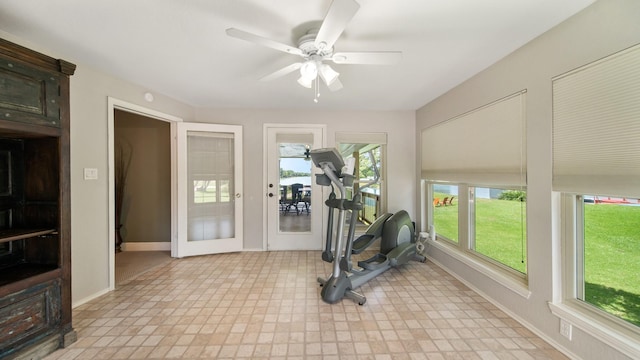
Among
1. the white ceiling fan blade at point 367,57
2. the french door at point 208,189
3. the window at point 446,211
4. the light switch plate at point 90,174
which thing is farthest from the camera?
the french door at point 208,189

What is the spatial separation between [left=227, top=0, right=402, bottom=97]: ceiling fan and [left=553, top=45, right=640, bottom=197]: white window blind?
1.19 m

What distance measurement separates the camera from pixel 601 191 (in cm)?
145

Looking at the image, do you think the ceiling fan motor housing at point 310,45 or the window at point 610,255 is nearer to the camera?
the window at point 610,255

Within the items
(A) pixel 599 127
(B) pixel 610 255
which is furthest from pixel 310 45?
(B) pixel 610 255

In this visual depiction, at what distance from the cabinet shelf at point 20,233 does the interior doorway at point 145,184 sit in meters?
2.24

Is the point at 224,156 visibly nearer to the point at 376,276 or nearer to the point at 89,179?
the point at 89,179

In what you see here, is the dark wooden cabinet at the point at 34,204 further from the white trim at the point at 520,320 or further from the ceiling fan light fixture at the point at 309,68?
the white trim at the point at 520,320

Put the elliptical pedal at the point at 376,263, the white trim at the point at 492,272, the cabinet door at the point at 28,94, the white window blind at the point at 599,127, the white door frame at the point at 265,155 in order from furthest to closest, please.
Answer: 1. the white door frame at the point at 265,155
2. the elliptical pedal at the point at 376,263
3. the white trim at the point at 492,272
4. the cabinet door at the point at 28,94
5. the white window blind at the point at 599,127

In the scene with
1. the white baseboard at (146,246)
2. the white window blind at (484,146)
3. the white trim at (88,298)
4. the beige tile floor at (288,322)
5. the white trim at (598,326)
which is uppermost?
the white window blind at (484,146)

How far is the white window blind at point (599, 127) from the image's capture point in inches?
51.9

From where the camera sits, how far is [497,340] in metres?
1.78

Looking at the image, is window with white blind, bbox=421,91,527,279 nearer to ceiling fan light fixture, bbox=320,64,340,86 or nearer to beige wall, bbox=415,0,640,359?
beige wall, bbox=415,0,640,359

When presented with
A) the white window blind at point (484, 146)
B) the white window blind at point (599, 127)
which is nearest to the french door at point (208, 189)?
the white window blind at point (484, 146)

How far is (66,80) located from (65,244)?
1.18 m
